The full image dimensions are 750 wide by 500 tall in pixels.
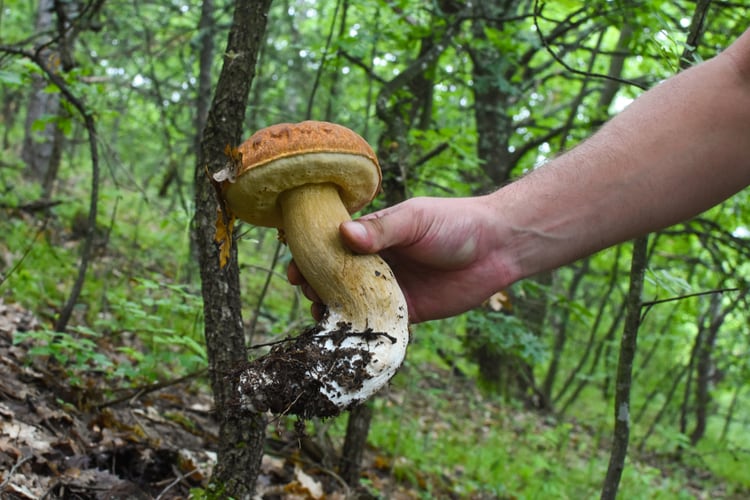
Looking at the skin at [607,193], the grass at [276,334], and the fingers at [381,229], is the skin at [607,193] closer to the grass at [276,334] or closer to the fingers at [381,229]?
the fingers at [381,229]

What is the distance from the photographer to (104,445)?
8.68 feet

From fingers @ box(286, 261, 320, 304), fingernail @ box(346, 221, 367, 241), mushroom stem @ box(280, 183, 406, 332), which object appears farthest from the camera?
fingers @ box(286, 261, 320, 304)

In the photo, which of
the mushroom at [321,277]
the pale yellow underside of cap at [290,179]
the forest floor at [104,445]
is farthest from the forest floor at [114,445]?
the pale yellow underside of cap at [290,179]

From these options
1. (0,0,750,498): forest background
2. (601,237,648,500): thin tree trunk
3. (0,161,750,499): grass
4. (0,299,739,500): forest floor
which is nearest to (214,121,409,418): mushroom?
(0,299,739,500): forest floor

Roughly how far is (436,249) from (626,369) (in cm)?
118

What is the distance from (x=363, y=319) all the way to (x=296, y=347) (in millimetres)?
274

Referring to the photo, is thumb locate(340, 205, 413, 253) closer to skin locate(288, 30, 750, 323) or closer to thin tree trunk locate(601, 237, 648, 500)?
skin locate(288, 30, 750, 323)

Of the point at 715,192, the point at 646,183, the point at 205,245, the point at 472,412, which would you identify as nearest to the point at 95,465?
the point at 205,245

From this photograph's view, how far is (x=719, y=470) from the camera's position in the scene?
8.71m

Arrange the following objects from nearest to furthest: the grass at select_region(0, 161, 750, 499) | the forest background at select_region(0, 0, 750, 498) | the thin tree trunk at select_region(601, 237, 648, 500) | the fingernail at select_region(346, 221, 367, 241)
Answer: the fingernail at select_region(346, 221, 367, 241)
the thin tree trunk at select_region(601, 237, 648, 500)
the forest background at select_region(0, 0, 750, 498)
the grass at select_region(0, 161, 750, 499)

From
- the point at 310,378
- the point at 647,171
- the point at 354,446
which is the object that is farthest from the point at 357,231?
the point at 354,446

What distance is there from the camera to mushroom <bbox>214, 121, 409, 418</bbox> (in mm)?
1834

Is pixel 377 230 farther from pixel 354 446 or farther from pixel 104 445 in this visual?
pixel 354 446

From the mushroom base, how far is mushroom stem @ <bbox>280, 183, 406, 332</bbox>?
8cm
